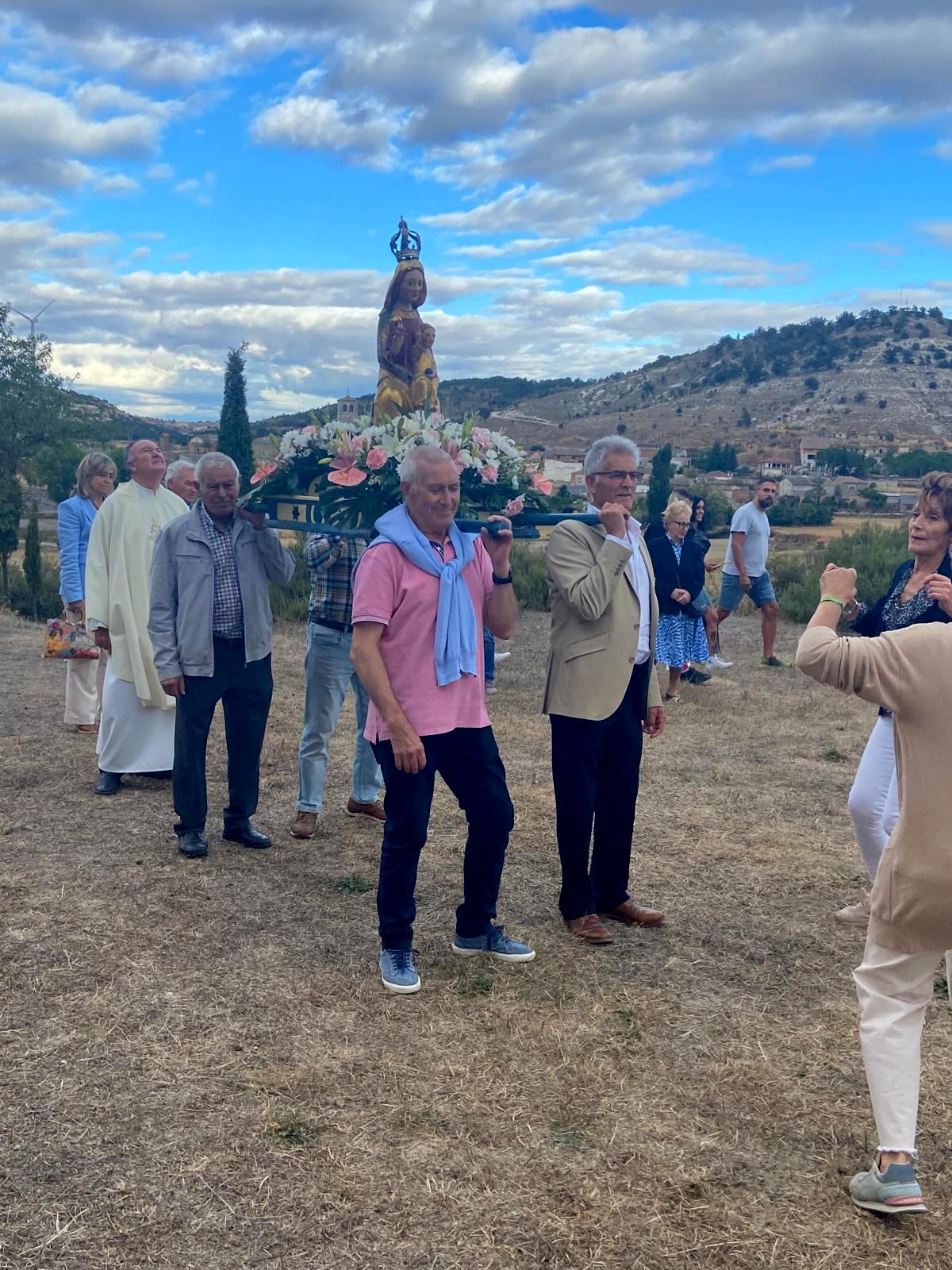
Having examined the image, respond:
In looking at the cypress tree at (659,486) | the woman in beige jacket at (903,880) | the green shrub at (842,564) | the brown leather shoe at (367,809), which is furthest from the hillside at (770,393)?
the woman in beige jacket at (903,880)

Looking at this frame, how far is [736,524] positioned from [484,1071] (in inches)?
317

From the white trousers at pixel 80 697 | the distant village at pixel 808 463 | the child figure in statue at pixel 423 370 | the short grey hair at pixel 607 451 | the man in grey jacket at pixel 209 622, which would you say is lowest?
the white trousers at pixel 80 697

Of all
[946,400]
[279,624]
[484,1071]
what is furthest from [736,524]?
[946,400]

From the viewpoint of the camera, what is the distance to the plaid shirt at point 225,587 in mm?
5184

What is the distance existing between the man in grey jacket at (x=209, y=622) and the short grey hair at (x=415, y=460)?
1.59 metres

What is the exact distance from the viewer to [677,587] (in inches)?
358

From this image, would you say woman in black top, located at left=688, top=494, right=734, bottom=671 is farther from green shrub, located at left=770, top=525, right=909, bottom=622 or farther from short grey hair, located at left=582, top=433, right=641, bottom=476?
short grey hair, located at left=582, top=433, right=641, bottom=476

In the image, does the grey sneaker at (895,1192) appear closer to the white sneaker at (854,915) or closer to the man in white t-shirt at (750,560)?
the white sneaker at (854,915)

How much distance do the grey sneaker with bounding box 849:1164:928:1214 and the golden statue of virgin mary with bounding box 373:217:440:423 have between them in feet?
18.2

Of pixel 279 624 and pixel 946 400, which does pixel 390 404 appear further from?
pixel 946 400

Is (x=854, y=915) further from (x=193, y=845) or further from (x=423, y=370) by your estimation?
(x=423, y=370)

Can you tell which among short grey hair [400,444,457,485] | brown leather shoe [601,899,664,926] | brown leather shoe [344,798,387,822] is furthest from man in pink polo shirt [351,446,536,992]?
brown leather shoe [344,798,387,822]

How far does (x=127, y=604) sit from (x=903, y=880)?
16.0ft

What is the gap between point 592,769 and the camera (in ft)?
14.2
